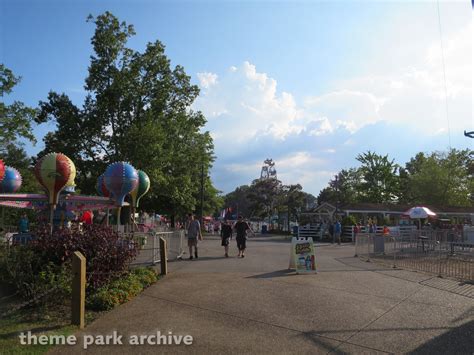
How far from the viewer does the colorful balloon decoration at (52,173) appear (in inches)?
547

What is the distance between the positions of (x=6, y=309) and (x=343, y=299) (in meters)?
6.21

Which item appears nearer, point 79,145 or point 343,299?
point 343,299

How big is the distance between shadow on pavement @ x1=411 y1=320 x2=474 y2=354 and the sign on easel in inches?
230

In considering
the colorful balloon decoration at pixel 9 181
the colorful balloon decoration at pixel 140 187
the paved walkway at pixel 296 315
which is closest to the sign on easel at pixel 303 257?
the paved walkway at pixel 296 315

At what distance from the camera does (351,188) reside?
65000 mm

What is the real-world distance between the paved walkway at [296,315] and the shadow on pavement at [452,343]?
1cm

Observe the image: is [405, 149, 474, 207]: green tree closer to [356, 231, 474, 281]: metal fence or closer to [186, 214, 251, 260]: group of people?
[356, 231, 474, 281]: metal fence

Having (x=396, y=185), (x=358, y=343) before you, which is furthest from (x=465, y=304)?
(x=396, y=185)

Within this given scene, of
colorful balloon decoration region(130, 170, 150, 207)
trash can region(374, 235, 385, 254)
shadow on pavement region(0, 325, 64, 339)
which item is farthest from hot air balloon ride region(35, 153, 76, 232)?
trash can region(374, 235, 385, 254)

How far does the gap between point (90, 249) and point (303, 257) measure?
6.21m

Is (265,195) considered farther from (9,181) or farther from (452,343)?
(452,343)

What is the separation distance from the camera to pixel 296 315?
7.24 meters

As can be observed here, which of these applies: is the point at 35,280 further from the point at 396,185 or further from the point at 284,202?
the point at 396,185

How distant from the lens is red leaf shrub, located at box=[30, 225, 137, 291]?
8.33 m
